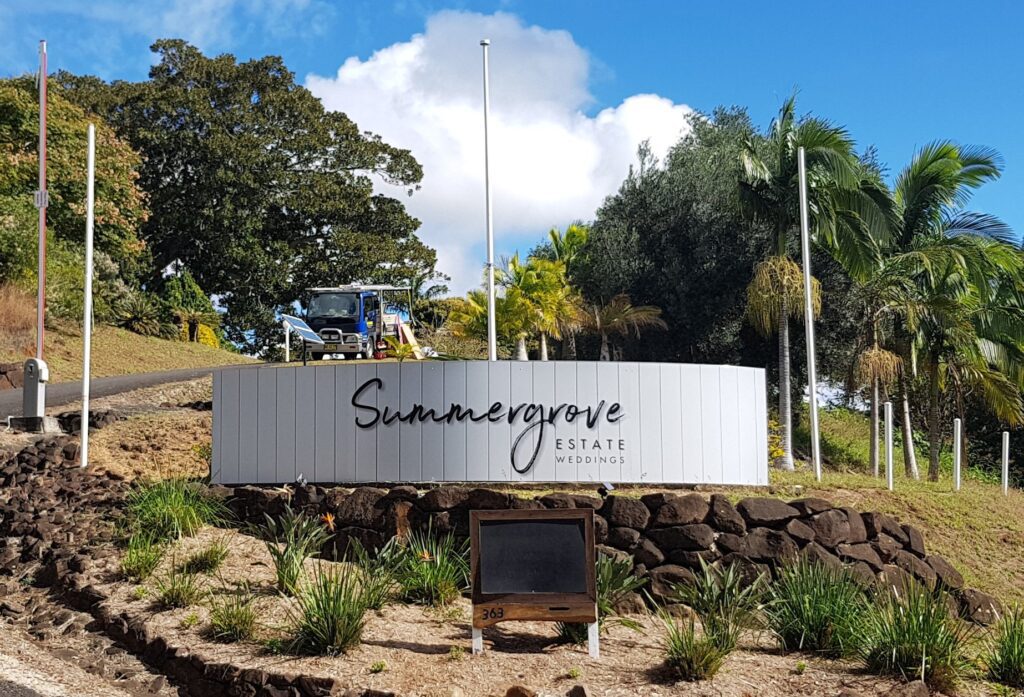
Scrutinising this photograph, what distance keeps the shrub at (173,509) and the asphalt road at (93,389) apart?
22.6ft

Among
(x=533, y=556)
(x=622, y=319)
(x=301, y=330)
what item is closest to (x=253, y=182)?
(x=622, y=319)

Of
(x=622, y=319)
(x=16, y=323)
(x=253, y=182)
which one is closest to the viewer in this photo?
(x=16, y=323)

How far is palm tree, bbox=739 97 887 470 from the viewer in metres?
Result: 21.6

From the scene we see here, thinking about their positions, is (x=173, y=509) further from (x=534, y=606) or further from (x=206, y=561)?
(x=534, y=606)

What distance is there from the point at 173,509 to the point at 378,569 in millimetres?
2811

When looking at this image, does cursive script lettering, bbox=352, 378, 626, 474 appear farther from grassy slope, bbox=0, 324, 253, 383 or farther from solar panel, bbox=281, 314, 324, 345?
grassy slope, bbox=0, 324, 253, 383

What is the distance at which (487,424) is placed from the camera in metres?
12.1

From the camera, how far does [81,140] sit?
32.3 metres

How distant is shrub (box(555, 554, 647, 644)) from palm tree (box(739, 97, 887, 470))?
39.6 feet

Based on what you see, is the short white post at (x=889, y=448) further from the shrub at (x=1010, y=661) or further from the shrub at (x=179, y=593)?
the shrub at (x=179, y=593)

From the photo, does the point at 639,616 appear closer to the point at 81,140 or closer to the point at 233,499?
the point at 233,499

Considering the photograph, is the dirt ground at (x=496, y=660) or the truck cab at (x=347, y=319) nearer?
the dirt ground at (x=496, y=660)

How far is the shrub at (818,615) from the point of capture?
861cm

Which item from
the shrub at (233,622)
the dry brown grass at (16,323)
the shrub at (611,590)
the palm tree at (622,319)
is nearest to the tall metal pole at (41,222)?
the shrub at (233,622)
